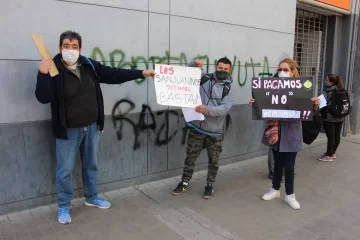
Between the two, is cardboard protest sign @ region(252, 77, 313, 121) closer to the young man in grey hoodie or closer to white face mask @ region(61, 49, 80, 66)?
the young man in grey hoodie

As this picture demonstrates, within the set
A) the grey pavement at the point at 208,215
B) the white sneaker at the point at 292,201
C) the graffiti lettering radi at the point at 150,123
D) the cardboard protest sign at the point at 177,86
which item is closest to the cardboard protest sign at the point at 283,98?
the cardboard protest sign at the point at 177,86

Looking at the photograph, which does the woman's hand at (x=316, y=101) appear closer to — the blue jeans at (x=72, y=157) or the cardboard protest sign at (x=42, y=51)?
the blue jeans at (x=72, y=157)

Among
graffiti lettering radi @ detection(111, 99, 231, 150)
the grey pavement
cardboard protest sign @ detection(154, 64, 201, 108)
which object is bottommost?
the grey pavement

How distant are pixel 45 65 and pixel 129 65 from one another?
4.36ft

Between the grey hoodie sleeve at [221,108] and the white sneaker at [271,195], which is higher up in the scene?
the grey hoodie sleeve at [221,108]

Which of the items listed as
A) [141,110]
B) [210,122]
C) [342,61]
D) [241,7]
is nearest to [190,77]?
[210,122]

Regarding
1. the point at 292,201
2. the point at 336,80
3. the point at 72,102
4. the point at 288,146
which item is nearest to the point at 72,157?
the point at 72,102

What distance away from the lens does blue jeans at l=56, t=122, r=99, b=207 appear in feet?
10.7

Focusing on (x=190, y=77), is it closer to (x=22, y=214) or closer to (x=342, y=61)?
(x=22, y=214)

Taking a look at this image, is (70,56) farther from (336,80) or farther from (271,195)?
(336,80)

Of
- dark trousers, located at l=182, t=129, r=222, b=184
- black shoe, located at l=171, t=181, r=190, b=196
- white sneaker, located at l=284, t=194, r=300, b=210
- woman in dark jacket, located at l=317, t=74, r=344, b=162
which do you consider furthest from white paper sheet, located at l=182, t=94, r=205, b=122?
woman in dark jacket, located at l=317, t=74, r=344, b=162

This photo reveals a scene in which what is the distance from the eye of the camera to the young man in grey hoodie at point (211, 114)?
12.4ft

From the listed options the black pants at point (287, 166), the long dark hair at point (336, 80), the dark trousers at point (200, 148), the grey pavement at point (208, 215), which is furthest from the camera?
the long dark hair at point (336, 80)

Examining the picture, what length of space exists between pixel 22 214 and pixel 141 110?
1.86m
